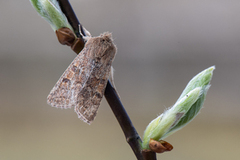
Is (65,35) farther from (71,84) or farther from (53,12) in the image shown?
(71,84)

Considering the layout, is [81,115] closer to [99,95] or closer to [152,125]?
[99,95]

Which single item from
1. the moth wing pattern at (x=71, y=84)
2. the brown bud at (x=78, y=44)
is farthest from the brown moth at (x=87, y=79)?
the brown bud at (x=78, y=44)

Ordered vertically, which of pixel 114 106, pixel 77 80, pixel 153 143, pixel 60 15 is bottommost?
pixel 153 143

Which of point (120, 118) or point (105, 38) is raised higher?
point (105, 38)

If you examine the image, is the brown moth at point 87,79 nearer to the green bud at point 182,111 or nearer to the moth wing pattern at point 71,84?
the moth wing pattern at point 71,84

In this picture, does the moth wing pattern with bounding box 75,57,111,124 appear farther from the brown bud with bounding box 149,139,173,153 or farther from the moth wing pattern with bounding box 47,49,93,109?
the brown bud with bounding box 149,139,173,153

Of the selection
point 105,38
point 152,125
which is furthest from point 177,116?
point 105,38
